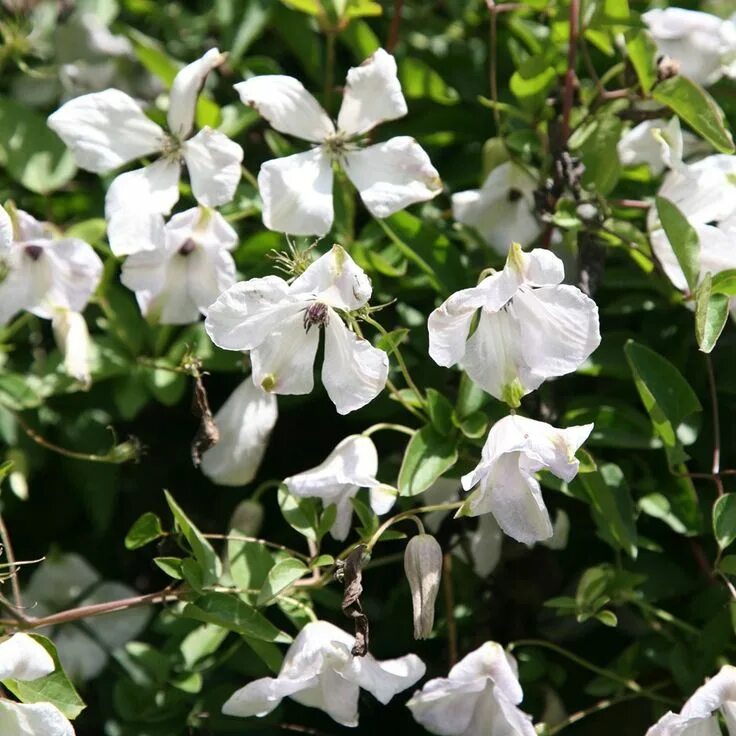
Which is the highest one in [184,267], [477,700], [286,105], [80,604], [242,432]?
[286,105]

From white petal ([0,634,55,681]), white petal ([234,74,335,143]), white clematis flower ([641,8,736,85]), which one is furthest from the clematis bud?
white clematis flower ([641,8,736,85])

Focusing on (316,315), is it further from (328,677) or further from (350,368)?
(328,677)

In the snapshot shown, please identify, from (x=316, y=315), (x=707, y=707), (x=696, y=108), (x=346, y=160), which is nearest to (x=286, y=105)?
A: (x=346, y=160)

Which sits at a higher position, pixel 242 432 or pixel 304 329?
pixel 304 329

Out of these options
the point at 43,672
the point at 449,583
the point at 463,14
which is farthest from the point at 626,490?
the point at 463,14

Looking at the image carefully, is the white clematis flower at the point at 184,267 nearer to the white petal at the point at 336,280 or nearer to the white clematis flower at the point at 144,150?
the white clematis flower at the point at 144,150
